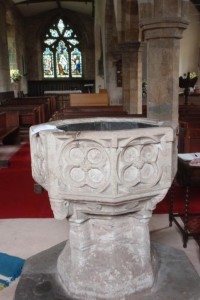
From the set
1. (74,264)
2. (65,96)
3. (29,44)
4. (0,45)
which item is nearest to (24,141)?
(74,264)

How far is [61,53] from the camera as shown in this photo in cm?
2125

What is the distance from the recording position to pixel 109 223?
1.94 metres

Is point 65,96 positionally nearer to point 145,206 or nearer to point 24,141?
point 24,141

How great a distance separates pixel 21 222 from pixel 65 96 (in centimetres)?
1606

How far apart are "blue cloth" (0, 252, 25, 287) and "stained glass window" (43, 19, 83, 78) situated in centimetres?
1953

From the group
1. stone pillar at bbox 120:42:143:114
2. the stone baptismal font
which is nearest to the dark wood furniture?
the stone baptismal font

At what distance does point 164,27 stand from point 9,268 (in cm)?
337

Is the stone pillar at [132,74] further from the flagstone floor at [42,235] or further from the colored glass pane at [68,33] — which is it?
the colored glass pane at [68,33]

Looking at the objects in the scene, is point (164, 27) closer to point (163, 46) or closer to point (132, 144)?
point (163, 46)

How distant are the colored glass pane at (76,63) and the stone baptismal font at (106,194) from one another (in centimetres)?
1976

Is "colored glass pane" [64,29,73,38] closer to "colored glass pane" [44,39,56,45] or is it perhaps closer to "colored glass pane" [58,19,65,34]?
"colored glass pane" [58,19,65,34]

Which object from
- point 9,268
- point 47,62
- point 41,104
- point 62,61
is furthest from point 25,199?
point 62,61

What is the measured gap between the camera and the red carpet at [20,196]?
11.3ft

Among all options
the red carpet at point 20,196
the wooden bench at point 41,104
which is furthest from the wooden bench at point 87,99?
the red carpet at point 20,196
